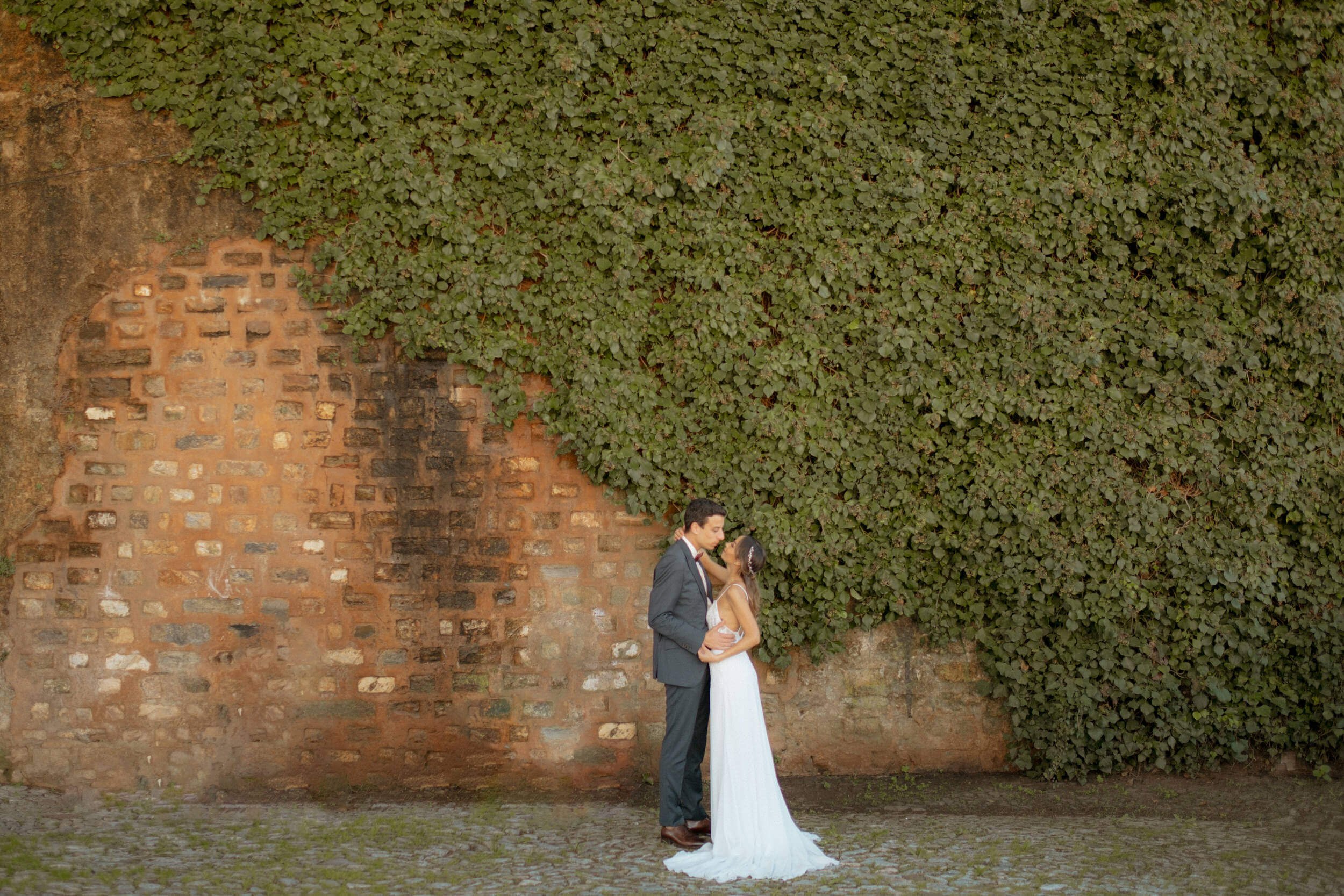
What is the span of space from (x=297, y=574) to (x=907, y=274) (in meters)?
4.16

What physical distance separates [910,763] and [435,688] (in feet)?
9.73

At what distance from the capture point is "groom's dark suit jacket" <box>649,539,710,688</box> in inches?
207

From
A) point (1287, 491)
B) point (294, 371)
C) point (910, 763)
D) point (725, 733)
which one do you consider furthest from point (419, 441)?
point (1287, 491)

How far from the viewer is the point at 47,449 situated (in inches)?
253

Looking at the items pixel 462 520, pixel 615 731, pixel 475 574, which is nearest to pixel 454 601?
pixel 475 574

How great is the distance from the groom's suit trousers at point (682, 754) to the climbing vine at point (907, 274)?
4.35ft

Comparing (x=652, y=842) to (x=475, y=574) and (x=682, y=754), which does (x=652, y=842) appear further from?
(x=475, y=574)

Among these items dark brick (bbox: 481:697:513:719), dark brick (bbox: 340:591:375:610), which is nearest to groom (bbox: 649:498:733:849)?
dark brick (bbox: 481:697:513:719)

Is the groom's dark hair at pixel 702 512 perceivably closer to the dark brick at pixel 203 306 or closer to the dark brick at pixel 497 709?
the dark brick at pixel 497 709

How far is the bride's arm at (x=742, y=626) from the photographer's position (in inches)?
200

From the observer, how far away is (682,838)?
520cm

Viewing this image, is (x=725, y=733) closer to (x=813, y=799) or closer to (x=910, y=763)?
(x=813, y=799)

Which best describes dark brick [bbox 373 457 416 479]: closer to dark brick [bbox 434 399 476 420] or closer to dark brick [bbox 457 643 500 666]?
dark brick [bbox 434 399 476 420]

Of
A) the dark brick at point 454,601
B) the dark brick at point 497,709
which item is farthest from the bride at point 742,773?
the dark brick at point 454,601
